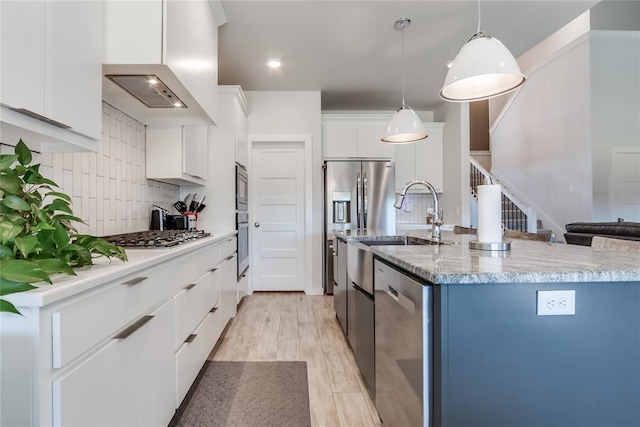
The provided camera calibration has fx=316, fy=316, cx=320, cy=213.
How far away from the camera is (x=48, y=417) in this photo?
0.75 m

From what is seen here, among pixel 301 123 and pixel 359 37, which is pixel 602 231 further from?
pixel 301 123

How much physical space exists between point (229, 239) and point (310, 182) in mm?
1609

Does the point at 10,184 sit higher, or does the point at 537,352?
the point at 10,184

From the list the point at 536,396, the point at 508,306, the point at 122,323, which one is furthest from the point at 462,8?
the point at 122,323

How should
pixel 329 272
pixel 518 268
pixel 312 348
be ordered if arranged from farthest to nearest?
1. pixel 329 272
2. pixel 312 348
3. pixel 518 268

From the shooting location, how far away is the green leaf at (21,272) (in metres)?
0.65

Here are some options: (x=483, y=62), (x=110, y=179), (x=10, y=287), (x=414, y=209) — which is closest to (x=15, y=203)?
(x=10, y=287)

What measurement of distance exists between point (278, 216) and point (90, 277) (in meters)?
3.37

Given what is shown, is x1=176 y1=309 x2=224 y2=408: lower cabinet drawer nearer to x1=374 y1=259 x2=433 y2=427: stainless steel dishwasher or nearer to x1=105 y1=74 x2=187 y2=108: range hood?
x1=374 y1=259 x2=433 y2=427: stainless steel dishwasher

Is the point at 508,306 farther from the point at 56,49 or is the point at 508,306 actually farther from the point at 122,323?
the point at 56,49

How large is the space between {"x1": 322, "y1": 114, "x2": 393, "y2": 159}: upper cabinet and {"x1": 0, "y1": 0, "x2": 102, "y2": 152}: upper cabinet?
3.24m

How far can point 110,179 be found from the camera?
201 centimetres

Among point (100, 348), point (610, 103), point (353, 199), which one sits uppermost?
point (610, 103)

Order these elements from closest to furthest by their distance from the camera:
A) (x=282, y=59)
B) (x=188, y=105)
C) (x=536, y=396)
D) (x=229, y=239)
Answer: (x=536, y=396)
(x=188, y=105)
(x=229, y=239)
(x=282, y=59)
